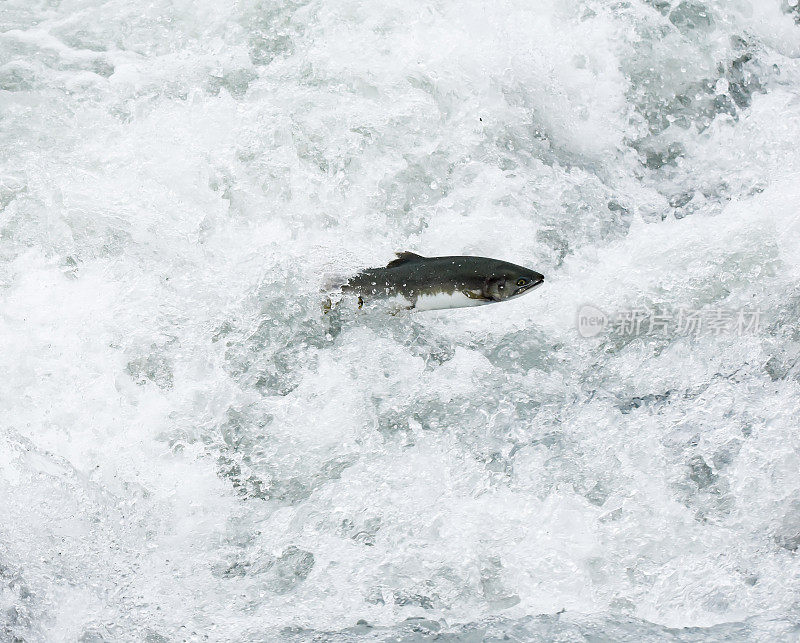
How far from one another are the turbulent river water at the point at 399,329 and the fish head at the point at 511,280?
0.44 m

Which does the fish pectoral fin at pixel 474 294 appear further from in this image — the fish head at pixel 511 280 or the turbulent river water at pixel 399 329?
the turbulent river water at pixel 399 329

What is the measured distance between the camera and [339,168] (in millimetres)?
3609

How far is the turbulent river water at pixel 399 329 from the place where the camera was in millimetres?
2541

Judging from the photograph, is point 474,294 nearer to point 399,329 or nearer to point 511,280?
point 511,280

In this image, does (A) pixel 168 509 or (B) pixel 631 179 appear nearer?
(A) pixel 168 509

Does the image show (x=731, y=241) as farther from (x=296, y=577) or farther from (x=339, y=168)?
(x=296, y=577)

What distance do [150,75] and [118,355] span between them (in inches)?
65.1

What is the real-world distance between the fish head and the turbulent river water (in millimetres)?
439

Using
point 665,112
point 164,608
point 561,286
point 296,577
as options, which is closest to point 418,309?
point 561,286

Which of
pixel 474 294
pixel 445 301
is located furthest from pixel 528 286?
pixel 445 301

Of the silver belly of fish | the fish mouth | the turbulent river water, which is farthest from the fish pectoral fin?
the turbulent river water

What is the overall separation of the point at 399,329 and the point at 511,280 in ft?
1.89

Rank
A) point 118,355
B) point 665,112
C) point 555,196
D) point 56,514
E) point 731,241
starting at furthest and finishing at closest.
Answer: point 665,112 < point 555,196 < point 731,241 < point 118,355 < point 56,514

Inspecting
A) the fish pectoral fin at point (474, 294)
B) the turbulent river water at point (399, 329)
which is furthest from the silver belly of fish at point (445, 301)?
the turbulent river water at point (399, 329)
